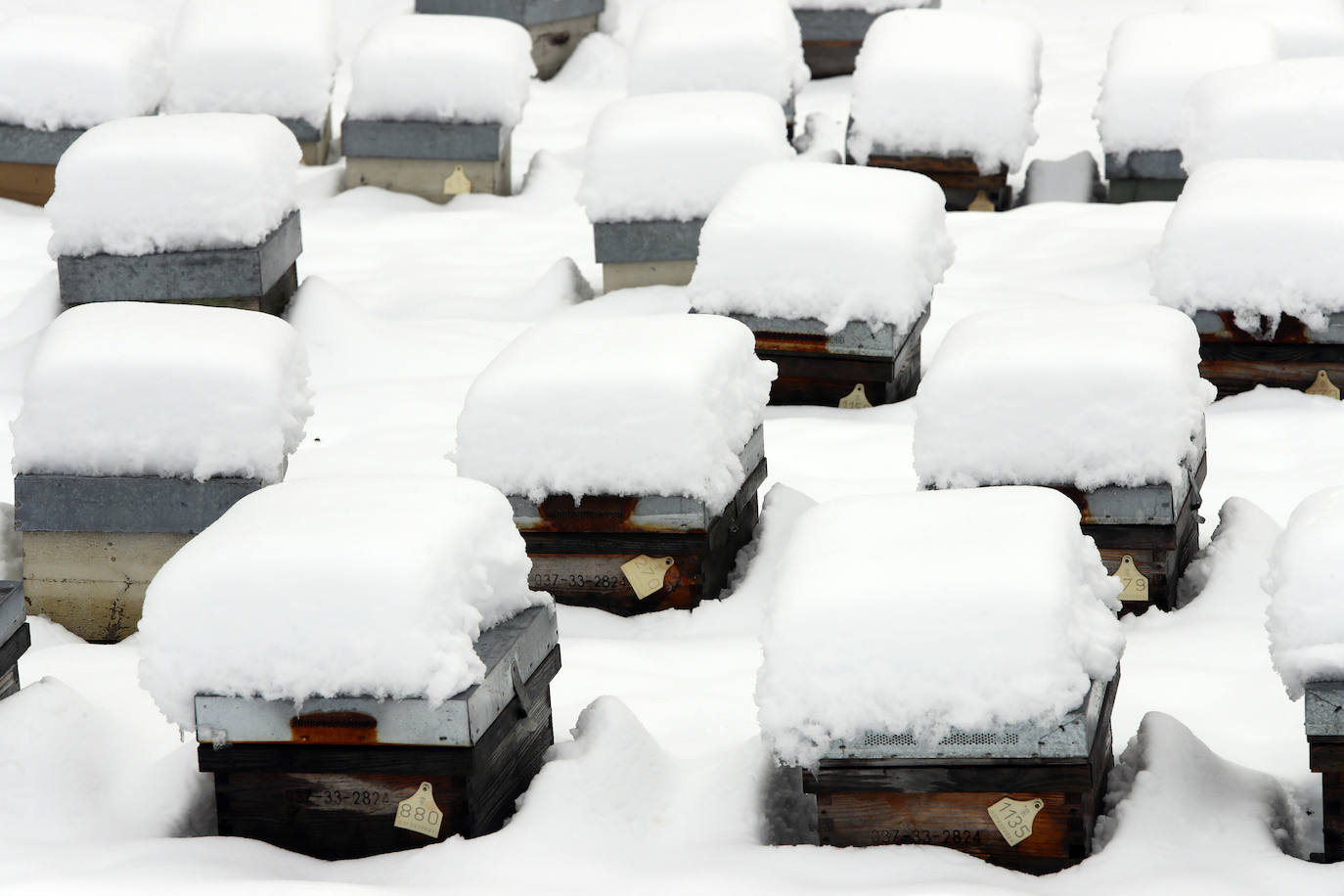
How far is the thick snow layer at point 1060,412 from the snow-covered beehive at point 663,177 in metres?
2.93

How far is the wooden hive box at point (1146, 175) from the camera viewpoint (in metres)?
8.38

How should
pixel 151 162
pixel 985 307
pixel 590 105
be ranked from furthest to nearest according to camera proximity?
pixel 590 105, pixel 985 307, pixel 151 162

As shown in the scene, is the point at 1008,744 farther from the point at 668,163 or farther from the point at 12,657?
the point at 668,163

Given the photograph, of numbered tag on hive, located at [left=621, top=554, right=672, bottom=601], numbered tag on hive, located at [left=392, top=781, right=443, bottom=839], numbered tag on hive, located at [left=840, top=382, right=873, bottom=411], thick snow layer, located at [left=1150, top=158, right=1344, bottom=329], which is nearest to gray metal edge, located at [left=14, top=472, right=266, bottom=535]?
numbered tag on hive, located at [left=621, top=554, right=672, bottom=601]

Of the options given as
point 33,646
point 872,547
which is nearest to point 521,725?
point 872,547

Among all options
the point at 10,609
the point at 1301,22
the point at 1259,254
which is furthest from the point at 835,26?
the point at 10,609

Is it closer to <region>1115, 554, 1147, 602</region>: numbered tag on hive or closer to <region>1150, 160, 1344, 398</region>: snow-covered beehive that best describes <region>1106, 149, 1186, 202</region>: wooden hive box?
<region>1150, 160, 1344, 398</region>: snow-covered beehive

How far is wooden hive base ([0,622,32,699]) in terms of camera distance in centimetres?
392

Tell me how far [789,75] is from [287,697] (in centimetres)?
627

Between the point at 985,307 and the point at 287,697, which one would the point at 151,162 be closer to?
the point at 985,307

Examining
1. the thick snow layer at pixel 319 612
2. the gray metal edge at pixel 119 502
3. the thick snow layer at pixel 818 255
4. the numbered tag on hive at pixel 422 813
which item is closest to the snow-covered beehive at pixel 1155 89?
the thick snow layer at pixel 818 255

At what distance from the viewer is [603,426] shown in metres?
4.54

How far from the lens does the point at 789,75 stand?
9070mm

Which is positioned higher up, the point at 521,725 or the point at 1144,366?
the point at 1144,366
